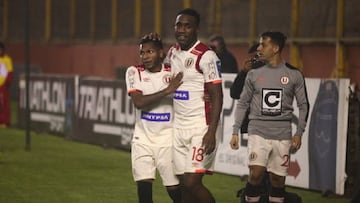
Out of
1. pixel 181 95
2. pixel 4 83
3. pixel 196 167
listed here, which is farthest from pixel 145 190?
pixel 4 83

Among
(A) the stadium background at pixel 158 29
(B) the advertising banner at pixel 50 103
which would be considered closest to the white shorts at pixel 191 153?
(A) the stadium background at pixel 158 29

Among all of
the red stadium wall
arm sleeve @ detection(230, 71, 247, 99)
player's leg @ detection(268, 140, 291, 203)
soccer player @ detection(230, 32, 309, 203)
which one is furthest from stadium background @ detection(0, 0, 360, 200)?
soccer player @ detection(230, 32, 309, 203)

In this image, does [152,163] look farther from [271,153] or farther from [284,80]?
[284,80]

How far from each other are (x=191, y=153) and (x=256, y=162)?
3.76ft

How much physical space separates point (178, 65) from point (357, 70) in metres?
10.1

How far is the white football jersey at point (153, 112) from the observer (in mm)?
9680

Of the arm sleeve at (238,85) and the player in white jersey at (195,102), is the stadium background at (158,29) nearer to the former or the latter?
the arm sleeve at (238,85)

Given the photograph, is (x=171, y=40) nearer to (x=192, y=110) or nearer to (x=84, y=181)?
(x=84, y=181)

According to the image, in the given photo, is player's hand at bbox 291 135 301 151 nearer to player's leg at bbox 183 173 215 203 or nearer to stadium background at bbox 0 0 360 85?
player's leg at bbox 183 173 215 203

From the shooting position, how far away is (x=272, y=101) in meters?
10.2

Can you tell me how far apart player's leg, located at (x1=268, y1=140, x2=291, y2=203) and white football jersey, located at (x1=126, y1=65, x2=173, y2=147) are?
120 centimetres

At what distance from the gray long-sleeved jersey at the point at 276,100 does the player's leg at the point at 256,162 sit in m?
0.08

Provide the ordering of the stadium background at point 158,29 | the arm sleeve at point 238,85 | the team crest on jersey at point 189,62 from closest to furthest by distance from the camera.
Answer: the team crest on jersey at point 189,62 → the arm sleeve at point 238,85 → the stadium background at point 158,29

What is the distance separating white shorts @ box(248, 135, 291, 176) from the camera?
10.2m
